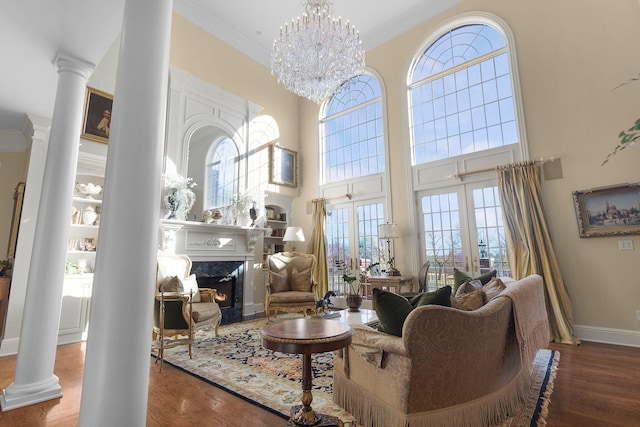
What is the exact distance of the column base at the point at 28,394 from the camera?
247cm

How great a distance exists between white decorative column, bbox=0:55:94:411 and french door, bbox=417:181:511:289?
521 centimetres

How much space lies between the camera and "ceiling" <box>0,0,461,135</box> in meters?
2.36

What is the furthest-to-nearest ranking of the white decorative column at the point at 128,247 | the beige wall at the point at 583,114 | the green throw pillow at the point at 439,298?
1. the beige wall at the point at 583,114
2. the green throw pillow at the point at 439,298
3. the white decorative column at the point at 128,247

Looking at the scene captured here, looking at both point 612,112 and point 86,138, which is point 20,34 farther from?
point 612,112

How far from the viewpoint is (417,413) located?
73.8 inches

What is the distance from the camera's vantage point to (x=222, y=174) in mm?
6402

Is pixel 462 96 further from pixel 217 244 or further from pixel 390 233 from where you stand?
pixel 217 244

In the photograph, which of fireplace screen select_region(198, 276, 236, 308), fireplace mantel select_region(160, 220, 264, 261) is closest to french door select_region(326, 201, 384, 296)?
fireplace mantel select_region(160, 220, 264, 261)

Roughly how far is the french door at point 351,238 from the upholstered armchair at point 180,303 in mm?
3157

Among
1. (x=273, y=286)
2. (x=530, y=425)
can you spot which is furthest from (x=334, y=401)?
→ (x=273, y=286)

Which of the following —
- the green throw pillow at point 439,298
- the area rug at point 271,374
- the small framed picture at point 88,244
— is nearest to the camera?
the green throw pillow at point 439,298

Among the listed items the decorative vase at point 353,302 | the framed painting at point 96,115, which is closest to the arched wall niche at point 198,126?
the framed painting at point 96,115

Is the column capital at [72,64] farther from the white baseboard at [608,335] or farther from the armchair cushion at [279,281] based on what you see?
the white baseboard at [608,335]

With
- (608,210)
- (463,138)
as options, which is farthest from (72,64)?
(608,210)
